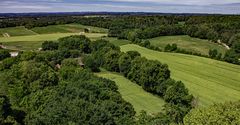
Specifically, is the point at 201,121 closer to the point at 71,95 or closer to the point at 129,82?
the point at 71,95

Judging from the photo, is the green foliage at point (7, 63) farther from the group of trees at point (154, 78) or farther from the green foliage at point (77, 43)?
the green foliage at point (77, 43)

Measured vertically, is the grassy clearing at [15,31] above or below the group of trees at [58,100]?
below

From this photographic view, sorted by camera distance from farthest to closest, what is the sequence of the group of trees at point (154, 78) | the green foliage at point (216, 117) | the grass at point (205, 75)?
1. the grass at point (205, 75)
2. the group of trees at point (154, 78)
3. the green foliage at point (216, 117)

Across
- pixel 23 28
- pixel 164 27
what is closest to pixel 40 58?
pixel 164 27

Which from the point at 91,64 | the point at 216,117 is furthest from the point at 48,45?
the point at 216,117

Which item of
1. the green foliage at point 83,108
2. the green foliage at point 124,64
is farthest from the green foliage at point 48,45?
the green foliage at point 83,108

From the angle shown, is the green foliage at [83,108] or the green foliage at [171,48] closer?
the green foliage at [83,108]

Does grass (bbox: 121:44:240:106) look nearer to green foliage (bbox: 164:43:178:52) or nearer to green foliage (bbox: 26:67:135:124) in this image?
green foliage (bbox: 164:43:178:52)
